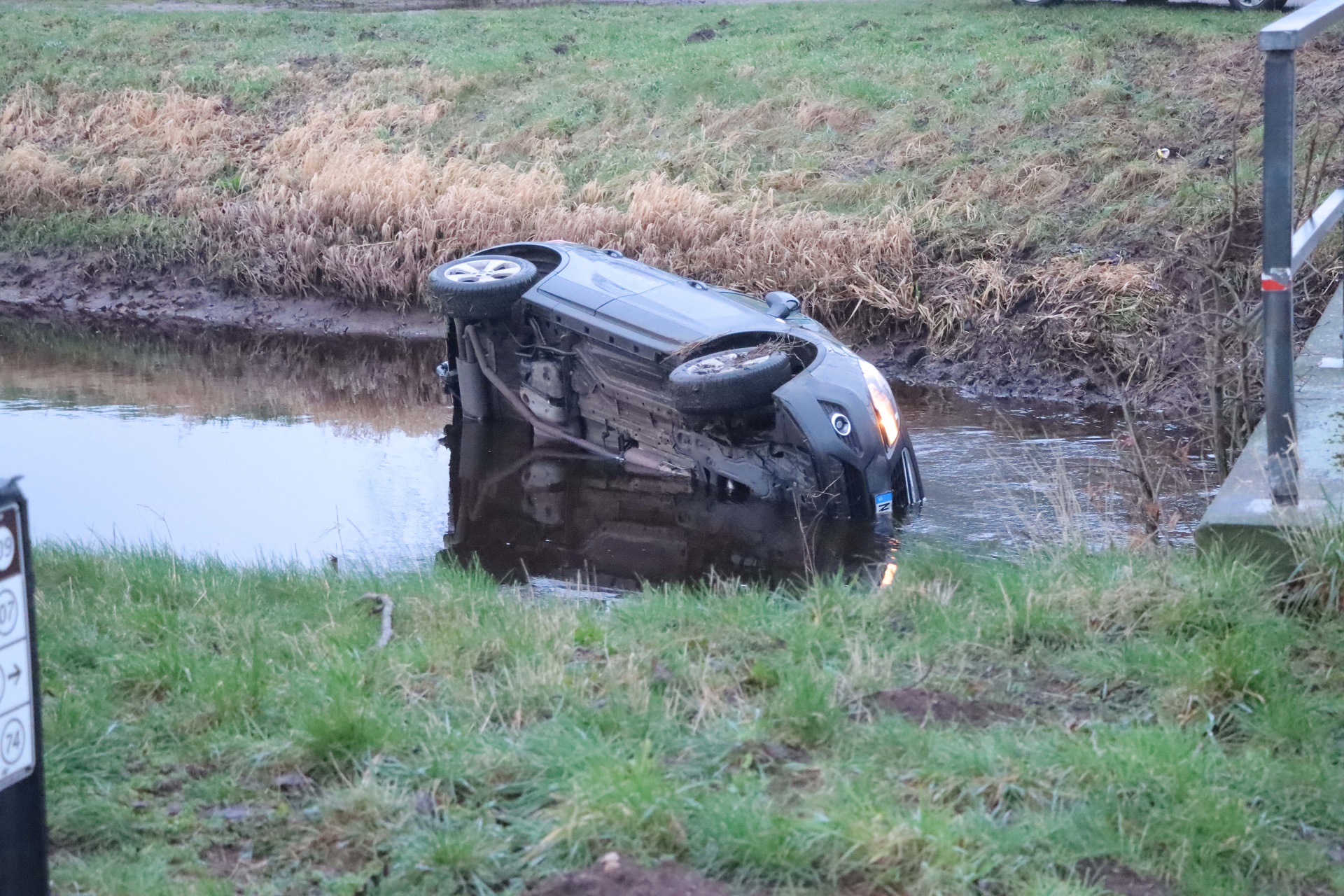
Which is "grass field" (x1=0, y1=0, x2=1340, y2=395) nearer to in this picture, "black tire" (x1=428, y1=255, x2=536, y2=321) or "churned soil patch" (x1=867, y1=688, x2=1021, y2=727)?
"black tire" (x1=428, y1=255, x2=536, y2=321)

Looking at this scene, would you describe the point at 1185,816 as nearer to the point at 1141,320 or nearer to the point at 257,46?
the point at 1141,320

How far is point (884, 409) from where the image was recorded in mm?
8117

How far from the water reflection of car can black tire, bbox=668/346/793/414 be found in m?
0.72

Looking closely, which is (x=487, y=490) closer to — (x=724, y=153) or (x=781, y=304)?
(x=781, y=304)

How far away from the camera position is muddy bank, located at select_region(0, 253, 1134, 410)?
1294 centimetres

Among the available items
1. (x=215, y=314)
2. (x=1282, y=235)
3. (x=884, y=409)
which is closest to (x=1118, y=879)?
(x=1282, y=235)

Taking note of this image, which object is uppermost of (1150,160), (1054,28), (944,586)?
(1054,28)

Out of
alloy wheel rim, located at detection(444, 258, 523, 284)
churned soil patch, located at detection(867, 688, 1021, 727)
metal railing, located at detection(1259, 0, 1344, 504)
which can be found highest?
metal railing, located at detection(1259, 0, 1344, 504)

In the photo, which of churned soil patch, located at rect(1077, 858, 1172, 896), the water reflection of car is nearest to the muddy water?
the water reflection of car

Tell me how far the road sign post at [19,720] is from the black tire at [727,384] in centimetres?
541

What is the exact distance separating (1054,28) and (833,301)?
361 inches

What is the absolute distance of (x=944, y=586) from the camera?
527 centimetres

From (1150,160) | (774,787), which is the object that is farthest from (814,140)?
(774,787)

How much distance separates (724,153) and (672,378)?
975cm
